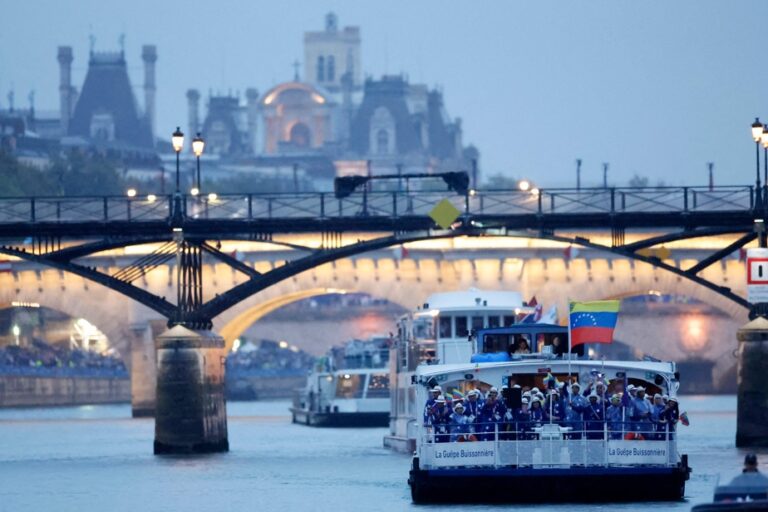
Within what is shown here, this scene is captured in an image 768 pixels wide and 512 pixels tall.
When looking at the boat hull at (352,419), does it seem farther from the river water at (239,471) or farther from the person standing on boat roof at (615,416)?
the person standing on boat roof at (615,416)

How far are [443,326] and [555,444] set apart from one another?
950 inches

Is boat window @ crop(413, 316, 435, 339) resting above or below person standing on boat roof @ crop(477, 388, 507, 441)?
above

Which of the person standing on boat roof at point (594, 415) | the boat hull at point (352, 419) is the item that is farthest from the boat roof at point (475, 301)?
the boat hull at point (352, 419)

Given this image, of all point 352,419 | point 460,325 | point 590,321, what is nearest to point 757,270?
point 460,325

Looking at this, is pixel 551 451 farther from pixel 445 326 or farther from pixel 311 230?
pixel 311 230

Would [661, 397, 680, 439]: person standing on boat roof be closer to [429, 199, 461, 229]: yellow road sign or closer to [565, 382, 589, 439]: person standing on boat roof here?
[565, 382, 589, 439]: person standing on boat roof

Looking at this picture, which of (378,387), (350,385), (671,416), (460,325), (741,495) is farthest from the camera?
(350,385)

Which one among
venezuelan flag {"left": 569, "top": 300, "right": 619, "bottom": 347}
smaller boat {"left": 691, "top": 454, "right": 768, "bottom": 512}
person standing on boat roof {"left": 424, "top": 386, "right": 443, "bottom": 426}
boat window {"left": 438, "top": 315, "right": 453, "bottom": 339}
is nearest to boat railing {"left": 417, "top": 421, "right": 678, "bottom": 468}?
person standing on boat roof {"left": 424, "top": 386, "right": 443, "bottom": 426}

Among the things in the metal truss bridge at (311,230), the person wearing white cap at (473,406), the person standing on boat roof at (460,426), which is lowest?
the person standing on boat roof at (460,426)

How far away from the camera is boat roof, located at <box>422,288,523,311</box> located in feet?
294

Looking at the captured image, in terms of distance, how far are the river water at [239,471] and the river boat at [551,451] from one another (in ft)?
1.57

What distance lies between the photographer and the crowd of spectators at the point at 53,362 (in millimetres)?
176125

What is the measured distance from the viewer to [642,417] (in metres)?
65.6

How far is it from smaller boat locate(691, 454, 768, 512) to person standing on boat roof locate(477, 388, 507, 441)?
11.7 metres
